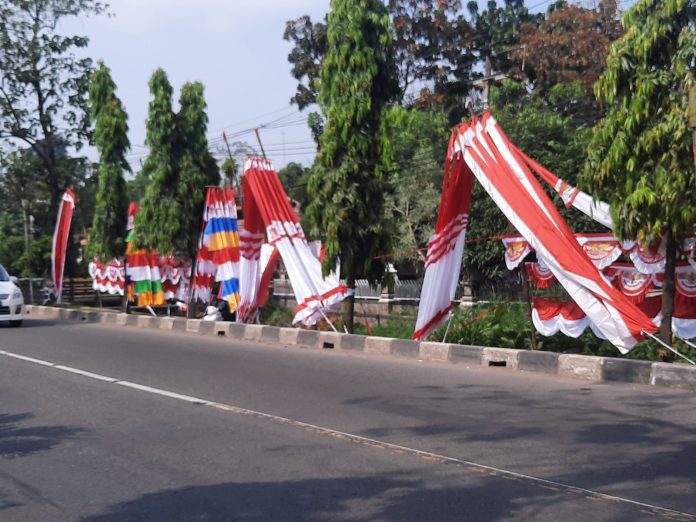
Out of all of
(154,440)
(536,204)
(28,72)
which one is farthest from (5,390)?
(28,72)

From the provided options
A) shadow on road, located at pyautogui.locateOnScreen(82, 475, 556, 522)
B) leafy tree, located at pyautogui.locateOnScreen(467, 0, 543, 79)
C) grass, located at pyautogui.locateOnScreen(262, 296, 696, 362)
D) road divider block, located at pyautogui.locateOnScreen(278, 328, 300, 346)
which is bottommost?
shadow on road, located at pyautogui.locateOnScreen(82, 475, 556, 522)

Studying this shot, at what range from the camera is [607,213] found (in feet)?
38.7

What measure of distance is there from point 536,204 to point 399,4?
23022 millimetres

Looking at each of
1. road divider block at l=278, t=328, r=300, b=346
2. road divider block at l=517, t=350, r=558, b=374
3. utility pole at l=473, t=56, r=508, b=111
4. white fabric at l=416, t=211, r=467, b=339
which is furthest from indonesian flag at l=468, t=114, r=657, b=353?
road divider block at l=278, t=328, r=300, b=346

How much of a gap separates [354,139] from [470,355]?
5321 millimetres

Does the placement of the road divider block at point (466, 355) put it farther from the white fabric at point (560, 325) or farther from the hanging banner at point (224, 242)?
the hanging banner at point (224, 242)

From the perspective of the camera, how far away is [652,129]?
1012cm

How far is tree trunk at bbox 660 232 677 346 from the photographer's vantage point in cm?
1079

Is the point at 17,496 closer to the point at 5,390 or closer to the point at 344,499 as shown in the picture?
the point at 344,499

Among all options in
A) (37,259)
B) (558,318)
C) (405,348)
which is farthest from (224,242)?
(37,259)

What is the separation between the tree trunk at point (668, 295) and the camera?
10.8 m

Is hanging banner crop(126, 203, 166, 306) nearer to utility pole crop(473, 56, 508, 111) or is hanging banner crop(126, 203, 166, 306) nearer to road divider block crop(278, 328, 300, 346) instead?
road divider block crop(278, 328, 300, 346)

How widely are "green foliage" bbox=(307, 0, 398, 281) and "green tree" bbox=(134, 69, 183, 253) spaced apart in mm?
7060

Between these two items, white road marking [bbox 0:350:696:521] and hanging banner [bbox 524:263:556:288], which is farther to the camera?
hanging banner [bbox 524:263:556:288]
